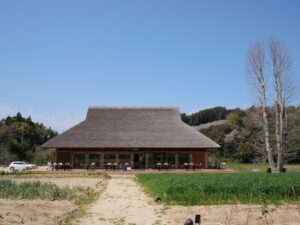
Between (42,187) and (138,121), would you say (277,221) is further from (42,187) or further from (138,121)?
(138,121)

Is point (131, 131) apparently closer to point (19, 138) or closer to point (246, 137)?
point (246, 137)

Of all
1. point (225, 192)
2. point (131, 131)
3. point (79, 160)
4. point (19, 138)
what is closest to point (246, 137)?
point (131, 131)

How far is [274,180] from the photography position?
1730 cm

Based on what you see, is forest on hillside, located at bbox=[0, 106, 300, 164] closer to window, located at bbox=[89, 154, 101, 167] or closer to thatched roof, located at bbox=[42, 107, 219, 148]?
thatched roof, located at bbox=[42, 107, 219, 148]

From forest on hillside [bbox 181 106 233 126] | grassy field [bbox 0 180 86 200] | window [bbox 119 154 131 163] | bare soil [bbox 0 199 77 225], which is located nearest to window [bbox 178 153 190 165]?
window [bbox 119 154 131 163]

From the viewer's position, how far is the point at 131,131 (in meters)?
40.7

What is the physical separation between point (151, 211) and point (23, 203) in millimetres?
4190

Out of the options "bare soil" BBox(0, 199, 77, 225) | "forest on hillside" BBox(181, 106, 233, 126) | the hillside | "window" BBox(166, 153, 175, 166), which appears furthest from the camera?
"forest on hillside" BBox(181, 106, 233, 126)

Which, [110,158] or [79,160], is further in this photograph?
[110,158]

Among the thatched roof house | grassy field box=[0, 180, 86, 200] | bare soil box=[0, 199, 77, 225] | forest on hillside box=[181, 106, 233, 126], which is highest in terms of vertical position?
forest on hillside box=[181, 106, 233, 126]

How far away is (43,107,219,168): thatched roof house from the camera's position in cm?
3775

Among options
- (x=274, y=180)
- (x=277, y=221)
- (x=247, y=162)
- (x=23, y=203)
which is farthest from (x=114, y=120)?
(x=277, y=221)

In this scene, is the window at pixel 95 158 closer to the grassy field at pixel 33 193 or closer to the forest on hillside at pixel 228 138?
the forest on hillside at pixel 228 138

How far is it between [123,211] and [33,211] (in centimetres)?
305
